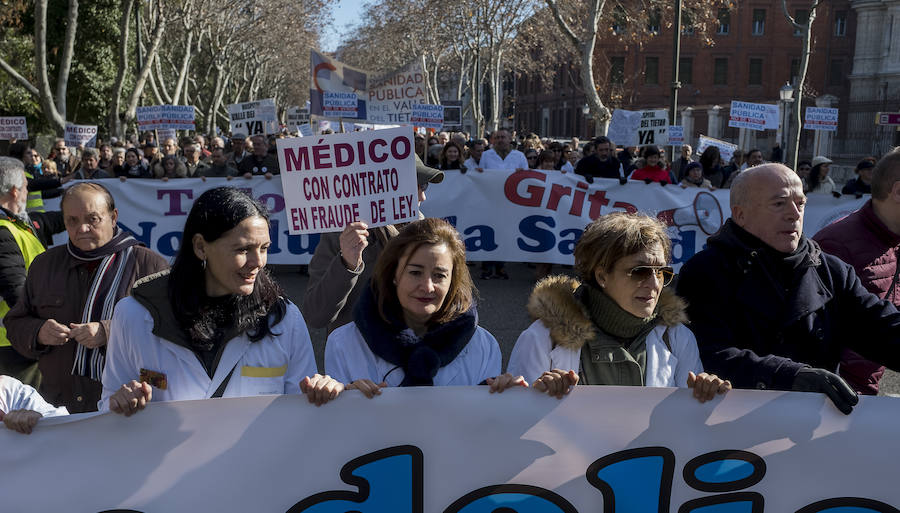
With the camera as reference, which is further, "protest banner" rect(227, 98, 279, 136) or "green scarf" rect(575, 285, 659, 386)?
"protest banner" rect(227, 98, 279, 136)

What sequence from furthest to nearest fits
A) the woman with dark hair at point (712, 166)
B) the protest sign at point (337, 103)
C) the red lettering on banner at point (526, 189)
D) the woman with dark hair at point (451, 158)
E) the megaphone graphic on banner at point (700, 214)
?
the protest sign at point (337, 103), the woman with dark hair at point (712, 166), the woman with dark hair at point (451, 158), the red lettering on banner at point (526, 189), the megaphone graphic on banner at point (700, 214)

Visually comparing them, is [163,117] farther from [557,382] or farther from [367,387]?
[557,382]

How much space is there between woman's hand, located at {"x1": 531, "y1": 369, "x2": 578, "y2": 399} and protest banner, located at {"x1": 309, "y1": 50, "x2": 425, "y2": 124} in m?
13.0

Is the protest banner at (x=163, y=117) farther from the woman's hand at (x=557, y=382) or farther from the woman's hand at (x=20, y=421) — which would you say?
the woman's hand at (x=557, y=382)

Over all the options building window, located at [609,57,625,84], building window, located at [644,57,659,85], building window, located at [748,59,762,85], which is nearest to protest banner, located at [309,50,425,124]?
building window, located at [609,57,625,84]

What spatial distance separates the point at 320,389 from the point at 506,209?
748cm

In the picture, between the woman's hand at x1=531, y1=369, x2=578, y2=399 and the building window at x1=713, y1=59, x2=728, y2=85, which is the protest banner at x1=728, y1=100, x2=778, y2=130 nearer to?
the woman's hand at x1=531, y1=369, x2=578, y2=399

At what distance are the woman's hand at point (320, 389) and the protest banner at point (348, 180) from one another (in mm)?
1519

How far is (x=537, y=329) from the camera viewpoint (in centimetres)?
272

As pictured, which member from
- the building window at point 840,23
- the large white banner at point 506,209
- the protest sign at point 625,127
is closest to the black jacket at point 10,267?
the large white banner at point 506,209

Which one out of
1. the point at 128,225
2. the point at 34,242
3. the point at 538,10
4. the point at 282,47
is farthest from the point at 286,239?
the point at 282,47

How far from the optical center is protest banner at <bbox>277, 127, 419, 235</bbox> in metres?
3.97

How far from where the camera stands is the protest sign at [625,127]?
1560 cm

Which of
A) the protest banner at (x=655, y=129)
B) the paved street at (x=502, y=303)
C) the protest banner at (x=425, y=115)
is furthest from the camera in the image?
the protest banner at (x=425, y=115)
